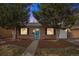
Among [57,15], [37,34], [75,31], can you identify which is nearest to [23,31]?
[37,34]

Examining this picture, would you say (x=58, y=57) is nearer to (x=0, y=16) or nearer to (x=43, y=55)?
(x=43, y=55)

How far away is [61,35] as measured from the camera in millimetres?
9750

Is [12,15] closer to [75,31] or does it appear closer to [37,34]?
[37,34]

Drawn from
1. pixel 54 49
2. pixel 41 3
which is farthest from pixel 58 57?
pixel 41 3

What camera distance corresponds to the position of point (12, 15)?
32.0ft

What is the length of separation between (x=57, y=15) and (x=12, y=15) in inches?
24.2

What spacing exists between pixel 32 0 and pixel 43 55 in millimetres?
765

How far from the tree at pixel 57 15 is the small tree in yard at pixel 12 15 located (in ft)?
0.64

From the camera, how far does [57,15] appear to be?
32.0 ft

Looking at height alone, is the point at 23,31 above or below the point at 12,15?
below

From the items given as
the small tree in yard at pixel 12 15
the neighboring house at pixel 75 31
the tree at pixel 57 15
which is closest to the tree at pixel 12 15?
the small tree in yard at pixel 12 15

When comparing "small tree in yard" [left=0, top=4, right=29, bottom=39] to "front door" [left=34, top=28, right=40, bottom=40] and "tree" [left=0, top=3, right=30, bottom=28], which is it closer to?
"tree" [left=0, top=3, right=30, bottom=28]

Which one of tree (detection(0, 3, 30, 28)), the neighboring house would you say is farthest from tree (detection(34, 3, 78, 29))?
tree (detection(0, 3, 30, 28))

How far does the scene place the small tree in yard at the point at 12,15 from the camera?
9.73 meters
